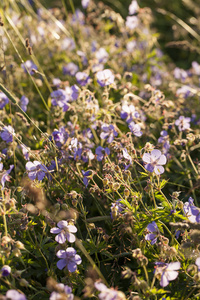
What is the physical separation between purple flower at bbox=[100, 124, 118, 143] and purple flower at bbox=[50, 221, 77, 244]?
707 mm

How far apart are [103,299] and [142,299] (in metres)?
0.32

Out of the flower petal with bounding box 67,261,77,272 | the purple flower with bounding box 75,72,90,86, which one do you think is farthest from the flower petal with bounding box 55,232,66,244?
the purple flower with bounding box 75,72,90,86

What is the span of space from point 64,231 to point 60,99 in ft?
3.71

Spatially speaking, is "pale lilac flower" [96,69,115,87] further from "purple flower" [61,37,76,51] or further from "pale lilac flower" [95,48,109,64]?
"purple flower" [61,37,76,51]

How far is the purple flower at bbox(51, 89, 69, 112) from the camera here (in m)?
2.28

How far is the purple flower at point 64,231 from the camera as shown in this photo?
1456 mm

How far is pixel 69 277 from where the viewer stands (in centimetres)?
151

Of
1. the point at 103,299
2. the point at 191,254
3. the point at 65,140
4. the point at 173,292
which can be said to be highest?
the point at 65,140

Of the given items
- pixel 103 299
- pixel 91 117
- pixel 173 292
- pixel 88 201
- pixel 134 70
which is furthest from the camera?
pixel 134 70

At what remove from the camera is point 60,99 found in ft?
7.73

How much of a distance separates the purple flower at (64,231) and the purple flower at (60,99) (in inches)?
39.7

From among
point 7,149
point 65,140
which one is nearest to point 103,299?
point 65,140

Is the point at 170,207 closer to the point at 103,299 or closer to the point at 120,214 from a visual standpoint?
the point at 120,214

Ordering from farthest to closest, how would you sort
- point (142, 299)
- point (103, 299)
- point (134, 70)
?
point (134, 70)
point (142, 299)
point (103, 299)
